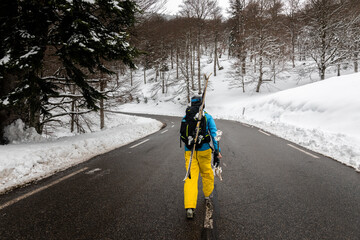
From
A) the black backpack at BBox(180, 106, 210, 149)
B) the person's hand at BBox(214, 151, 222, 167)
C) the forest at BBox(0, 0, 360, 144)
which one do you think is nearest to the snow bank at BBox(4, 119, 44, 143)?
the forest at BBox(0, 0, 360, 144)

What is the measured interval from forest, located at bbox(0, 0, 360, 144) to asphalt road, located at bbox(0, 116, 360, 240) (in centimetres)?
294

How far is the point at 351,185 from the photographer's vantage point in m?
3.55

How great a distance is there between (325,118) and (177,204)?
10761 millimetres

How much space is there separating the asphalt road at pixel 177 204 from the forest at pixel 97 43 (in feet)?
9.63

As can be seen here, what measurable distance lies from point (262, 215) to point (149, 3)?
10418 millimetres

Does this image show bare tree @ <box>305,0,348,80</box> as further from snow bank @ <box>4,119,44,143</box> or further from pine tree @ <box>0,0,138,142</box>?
snow bank @ <box>4,119,44,143</box>

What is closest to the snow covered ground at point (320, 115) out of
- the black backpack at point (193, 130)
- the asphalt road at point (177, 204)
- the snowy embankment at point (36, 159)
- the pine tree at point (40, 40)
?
the asphalt road at point (177, 204)

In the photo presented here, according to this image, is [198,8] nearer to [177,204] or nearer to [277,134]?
[277,134]

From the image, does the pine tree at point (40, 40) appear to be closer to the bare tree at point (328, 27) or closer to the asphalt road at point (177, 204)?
the asphalt road at point (177, 204)

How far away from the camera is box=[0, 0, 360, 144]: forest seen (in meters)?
4.72

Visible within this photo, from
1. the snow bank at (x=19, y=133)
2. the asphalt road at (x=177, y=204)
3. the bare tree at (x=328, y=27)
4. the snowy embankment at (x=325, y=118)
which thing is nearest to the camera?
the asphalt road at (x=177, y=204)

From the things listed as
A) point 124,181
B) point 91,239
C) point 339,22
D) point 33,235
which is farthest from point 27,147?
point 339,22

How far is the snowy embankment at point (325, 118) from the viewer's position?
611cm

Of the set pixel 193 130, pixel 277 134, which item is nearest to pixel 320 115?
pixel 277 134
